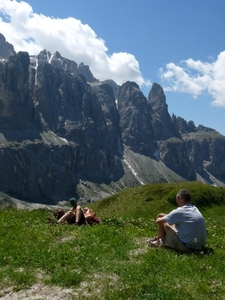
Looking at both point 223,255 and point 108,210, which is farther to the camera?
point 108,210

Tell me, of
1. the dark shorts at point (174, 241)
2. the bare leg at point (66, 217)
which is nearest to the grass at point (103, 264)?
the dark shorts at point (174, 241)

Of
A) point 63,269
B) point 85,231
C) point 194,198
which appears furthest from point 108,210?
point 63,269

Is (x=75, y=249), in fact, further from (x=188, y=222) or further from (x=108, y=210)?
(x=108, y=210)

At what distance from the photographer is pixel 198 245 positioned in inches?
629

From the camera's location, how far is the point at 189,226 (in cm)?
1596

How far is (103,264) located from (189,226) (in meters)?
4.64

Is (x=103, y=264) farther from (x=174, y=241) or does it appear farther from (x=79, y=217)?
(x=79, y=217)

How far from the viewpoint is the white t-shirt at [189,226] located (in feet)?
52.2

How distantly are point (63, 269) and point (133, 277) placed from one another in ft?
8.63

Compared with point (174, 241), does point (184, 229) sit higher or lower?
higher

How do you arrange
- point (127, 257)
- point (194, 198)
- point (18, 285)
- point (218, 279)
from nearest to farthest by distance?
point (18, 285) < point (218, 279) < point (127, 257) < point (194, 198)

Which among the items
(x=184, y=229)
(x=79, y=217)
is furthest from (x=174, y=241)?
(x=79, y=217)

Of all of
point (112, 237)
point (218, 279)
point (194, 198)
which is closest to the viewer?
point (218, 279)

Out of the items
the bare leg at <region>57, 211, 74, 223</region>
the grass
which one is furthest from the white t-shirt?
the bare leg at <region>57, 211, 74, 223</region>
